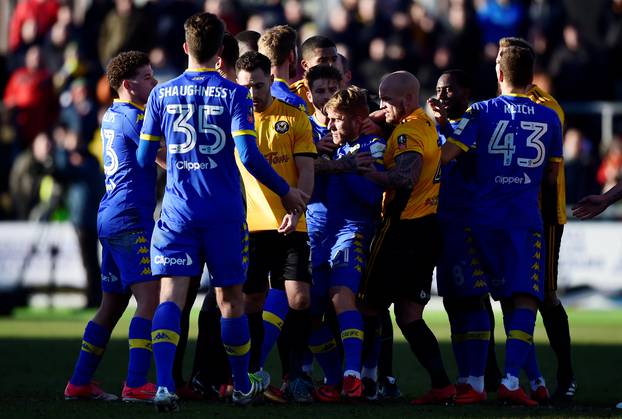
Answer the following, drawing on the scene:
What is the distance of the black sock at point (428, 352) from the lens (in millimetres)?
8875

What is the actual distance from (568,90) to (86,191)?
7446 mm

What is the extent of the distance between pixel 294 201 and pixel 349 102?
1.20 m

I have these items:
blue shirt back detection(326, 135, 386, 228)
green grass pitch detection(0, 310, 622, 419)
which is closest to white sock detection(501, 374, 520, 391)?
green grass pitch detection(0, 310, 622, 419)

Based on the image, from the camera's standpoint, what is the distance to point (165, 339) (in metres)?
7.89

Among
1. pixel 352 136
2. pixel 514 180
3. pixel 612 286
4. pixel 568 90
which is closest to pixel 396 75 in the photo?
pixel 352 136

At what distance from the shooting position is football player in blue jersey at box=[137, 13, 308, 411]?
7969 millimetres

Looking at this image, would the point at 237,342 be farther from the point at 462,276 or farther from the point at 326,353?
the point at 462,276

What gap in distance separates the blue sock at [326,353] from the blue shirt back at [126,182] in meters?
1.48

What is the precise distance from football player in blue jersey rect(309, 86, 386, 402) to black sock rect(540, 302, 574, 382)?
4.62 feet

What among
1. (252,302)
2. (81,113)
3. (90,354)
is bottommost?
(90,354)

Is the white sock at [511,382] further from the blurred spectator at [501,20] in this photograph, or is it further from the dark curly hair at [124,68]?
the blurred spectator at [501,20]

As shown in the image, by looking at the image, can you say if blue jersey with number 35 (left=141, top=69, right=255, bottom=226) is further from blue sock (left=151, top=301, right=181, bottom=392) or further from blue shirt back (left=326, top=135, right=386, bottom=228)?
blue shirt back (left=326, top=135, right=386, bottom=228)

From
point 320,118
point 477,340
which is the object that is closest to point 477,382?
point 477,340

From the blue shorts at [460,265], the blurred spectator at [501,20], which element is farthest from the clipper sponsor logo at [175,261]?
the blurred spectator at [501,20]
